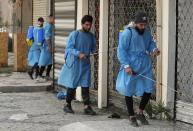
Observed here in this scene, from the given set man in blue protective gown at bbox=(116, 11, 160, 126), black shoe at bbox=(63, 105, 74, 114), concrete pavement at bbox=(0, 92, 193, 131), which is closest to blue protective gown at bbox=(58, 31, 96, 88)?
black shoe at bbox=(63, 105, 74, 114)

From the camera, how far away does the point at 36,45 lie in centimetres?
1576

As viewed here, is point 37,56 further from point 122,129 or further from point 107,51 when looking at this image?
point 122,129

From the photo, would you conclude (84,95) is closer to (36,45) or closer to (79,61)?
(79,61)

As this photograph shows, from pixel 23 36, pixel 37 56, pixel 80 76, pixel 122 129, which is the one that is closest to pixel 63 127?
pixel 122 129

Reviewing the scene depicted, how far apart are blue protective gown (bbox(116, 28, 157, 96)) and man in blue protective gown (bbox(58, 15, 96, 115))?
163 centimetres

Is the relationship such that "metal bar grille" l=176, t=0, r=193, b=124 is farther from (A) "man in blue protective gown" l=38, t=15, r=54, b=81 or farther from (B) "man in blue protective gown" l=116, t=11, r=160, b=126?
(A) "man in blue protective gown" l=38, t=15, r=54, b=81

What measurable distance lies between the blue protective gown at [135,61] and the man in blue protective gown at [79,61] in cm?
163

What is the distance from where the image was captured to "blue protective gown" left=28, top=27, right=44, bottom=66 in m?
15.3

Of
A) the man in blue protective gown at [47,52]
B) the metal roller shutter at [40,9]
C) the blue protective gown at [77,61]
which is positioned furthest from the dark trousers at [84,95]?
the metal roller shutter at [40,9]

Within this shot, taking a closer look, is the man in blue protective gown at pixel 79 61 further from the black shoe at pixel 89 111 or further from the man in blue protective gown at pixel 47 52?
the man in blue protective gown at pixel 47 52

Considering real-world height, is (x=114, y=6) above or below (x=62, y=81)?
above

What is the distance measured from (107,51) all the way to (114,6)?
0.84 meters

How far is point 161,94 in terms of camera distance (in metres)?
9.02

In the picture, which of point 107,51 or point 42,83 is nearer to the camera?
point 107,51
